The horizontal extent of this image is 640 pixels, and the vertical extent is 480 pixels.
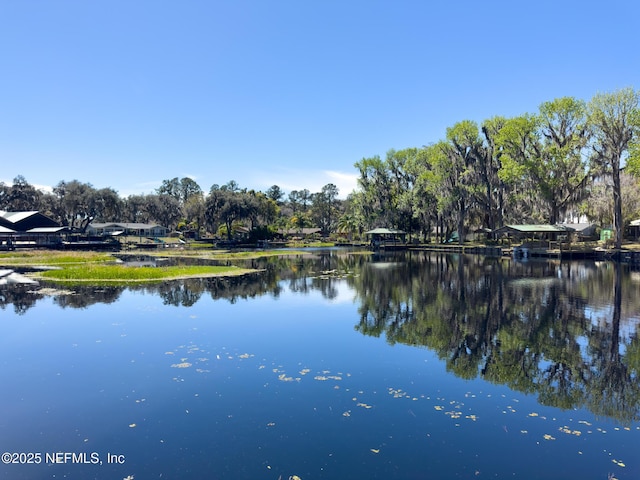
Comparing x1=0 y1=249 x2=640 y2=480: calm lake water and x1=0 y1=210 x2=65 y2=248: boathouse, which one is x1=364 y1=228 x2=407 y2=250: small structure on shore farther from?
x1=0 y1=210 x2=65 y2=248: boathouse

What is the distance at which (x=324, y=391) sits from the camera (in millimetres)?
9773

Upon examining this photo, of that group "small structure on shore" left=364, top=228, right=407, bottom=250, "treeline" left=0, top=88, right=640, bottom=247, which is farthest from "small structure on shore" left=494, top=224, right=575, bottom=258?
"small structure on shore" left=364, top=228, right=407, bottom=250

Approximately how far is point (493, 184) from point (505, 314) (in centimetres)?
4648

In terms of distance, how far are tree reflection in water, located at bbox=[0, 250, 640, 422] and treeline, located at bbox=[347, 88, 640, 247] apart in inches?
697

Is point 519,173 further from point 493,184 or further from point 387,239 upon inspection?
point 387,239

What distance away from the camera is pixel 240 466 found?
6.62 m

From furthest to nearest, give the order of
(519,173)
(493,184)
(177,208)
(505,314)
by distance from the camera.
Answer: (177,208), (493,184), (519,173), (505,314)

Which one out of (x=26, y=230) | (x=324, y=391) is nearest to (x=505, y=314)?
(x=324, y=391)

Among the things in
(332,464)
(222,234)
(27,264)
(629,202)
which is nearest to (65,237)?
(222,234)

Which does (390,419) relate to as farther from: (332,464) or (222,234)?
(222,234)

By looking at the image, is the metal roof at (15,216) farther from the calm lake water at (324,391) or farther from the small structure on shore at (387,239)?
the calm lake water at (324,391)

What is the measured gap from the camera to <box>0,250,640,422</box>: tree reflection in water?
410 inches

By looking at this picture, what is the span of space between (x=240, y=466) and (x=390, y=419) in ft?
10.3

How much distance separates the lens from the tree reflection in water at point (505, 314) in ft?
34.2
